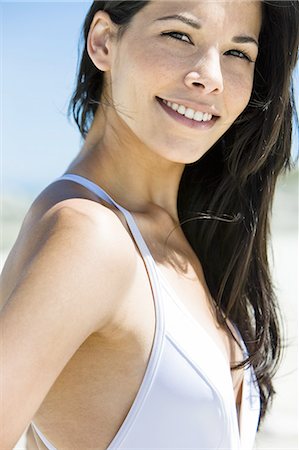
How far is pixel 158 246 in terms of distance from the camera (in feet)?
6.03

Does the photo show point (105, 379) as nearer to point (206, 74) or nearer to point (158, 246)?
point (158, 246)

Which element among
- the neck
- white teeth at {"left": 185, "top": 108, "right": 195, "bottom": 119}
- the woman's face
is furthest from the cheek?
the neck

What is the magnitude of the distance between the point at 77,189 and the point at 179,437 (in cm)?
56

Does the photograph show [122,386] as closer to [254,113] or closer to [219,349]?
[219,349]

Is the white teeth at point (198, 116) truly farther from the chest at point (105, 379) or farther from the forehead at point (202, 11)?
the chest at point (105, 379)

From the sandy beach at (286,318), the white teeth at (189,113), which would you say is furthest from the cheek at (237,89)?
the sandy beach at (286,318)

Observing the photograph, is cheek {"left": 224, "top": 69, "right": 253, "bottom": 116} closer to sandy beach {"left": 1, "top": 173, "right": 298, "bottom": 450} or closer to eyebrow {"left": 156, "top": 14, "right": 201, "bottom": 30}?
eyebrow {"left": 156, "top": 14, "right": 201, "bottom": 30}

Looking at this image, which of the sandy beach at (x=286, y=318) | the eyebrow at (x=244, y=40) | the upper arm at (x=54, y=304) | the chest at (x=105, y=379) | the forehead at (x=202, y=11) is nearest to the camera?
the upper arm at (x=54, y=304)

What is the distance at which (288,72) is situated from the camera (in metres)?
2.06

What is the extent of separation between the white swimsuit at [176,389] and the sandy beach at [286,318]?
757mm

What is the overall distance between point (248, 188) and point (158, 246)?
1.59 feet

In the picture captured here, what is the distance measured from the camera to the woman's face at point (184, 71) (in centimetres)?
171

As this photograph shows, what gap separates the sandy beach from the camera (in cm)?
451

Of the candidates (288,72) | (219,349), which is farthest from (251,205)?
(219,349)
